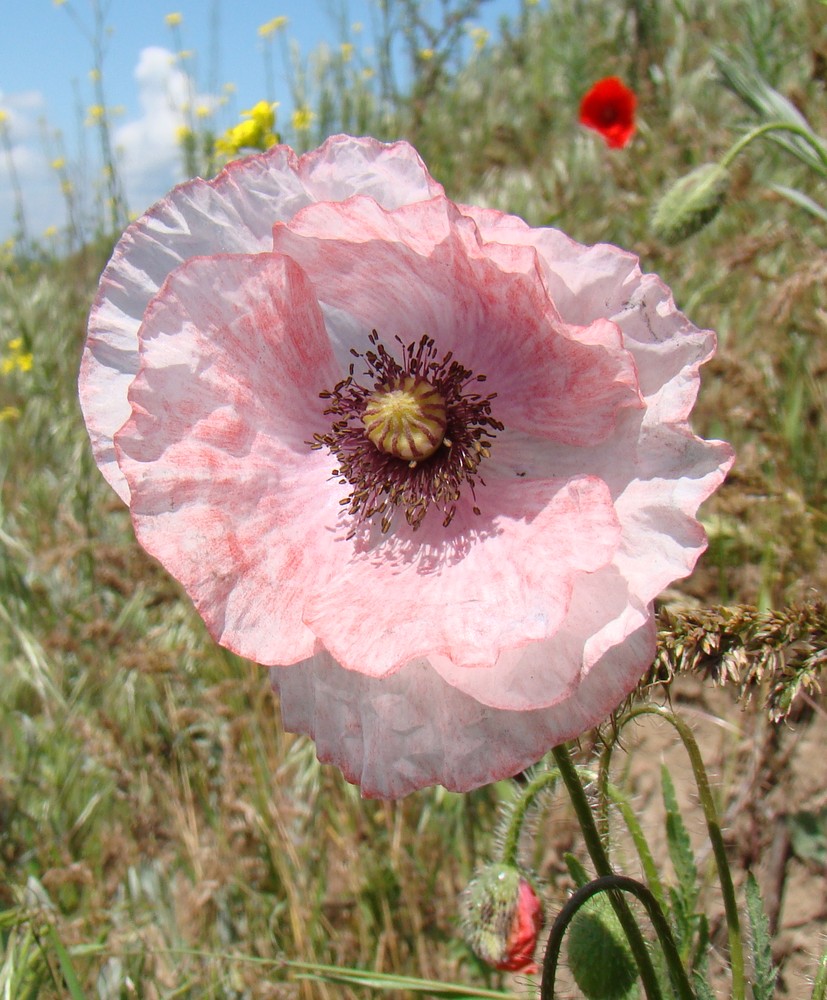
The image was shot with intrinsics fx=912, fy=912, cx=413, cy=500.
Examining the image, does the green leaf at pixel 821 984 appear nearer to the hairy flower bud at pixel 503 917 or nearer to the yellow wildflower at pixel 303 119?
the hairy flower bud at pixel 503 917

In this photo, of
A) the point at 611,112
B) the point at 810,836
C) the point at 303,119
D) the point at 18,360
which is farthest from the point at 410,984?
the point at 18,360

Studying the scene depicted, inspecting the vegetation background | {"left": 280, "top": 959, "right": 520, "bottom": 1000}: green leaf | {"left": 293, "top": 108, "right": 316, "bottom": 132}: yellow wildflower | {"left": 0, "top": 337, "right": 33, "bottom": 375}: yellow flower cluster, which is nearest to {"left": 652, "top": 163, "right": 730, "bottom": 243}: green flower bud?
the vegetation background

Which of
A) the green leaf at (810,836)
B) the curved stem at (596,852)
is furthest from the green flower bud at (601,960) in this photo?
the green leaf at (810,836)

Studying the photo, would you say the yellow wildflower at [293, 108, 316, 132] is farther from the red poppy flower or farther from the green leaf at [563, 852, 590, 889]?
the green leaf at [563, 852, 590, 889]

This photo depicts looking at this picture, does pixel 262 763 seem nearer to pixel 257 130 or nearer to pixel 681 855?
pixel 681 855

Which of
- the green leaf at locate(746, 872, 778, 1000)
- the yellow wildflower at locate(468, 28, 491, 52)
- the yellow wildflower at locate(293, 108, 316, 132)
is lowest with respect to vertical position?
the green leaf at locate(746, 872, 778, 1000)

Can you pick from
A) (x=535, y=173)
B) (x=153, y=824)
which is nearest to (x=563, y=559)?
(x=153, y=824)

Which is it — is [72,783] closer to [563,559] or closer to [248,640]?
[248,640]
